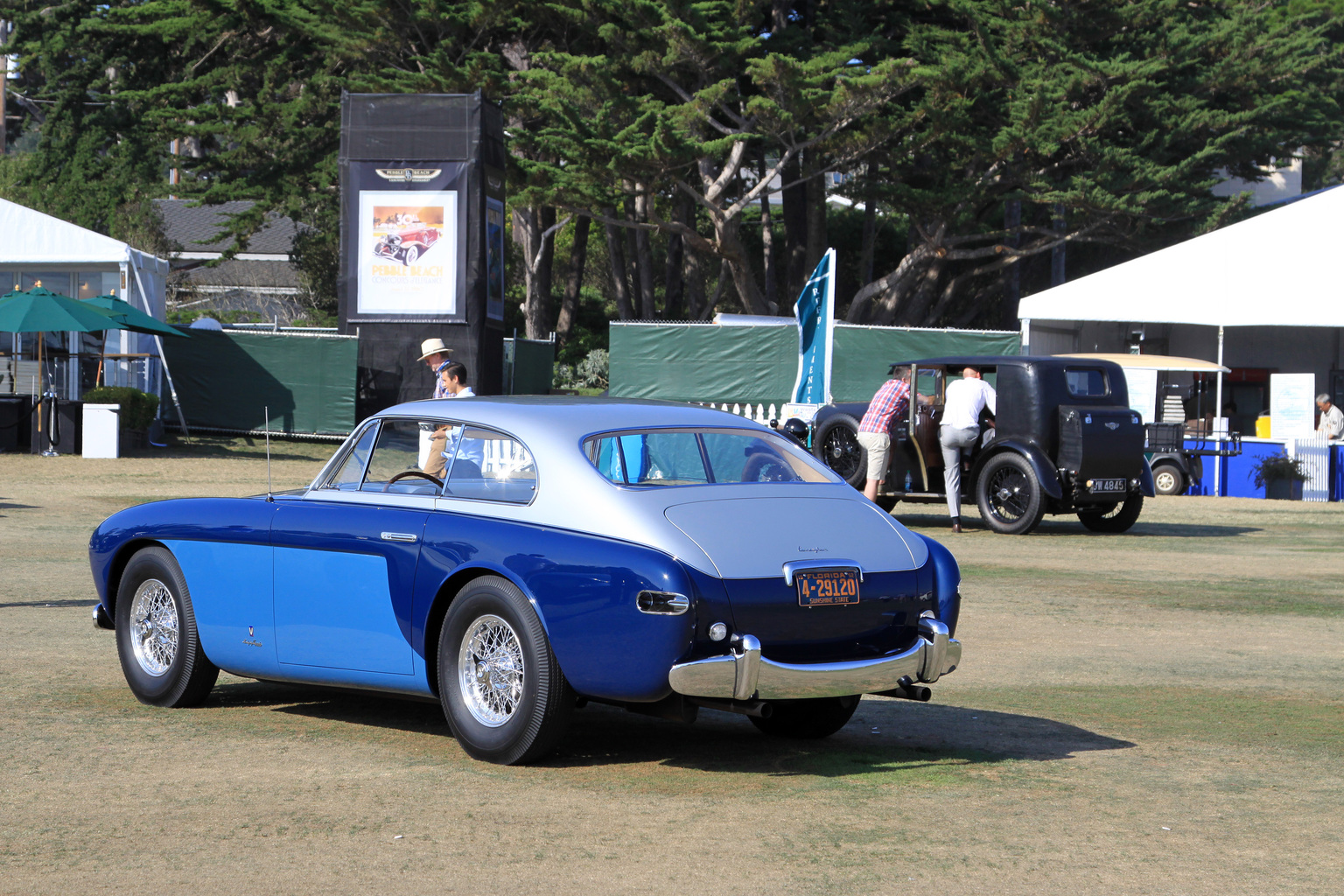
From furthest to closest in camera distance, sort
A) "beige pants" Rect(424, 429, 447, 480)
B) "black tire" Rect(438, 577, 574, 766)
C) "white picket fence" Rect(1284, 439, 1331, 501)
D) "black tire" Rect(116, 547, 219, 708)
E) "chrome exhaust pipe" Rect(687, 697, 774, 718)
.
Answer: "white picket fence" Rect(1284, 439, 1331, 501)
"black tire" Rect(116, 547, 219, 708)
"beige pants" Rect(424, 429, 447, 480)
"black tire" Rect(438, 577, 574, 766)
"chrome exhaust pipe" Rect(687, 697, 774, 718)

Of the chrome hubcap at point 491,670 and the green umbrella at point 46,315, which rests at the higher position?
the green umbrella at point 46,315

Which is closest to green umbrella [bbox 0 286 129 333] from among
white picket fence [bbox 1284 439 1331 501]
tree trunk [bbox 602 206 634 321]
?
white picket fence [bbox 1284 439 1331 501]

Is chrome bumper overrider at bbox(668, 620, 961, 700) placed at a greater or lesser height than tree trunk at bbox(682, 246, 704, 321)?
lesser

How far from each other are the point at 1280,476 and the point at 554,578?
22396 mm

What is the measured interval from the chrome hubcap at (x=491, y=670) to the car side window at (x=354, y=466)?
113 centimetres

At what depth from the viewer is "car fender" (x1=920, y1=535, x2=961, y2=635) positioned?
246 inches

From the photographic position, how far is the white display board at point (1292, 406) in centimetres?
2598

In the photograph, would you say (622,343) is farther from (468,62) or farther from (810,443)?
(810,443)

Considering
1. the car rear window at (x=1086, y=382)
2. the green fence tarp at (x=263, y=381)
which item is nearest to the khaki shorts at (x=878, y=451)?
the car rear window at (x=1086, y=382)

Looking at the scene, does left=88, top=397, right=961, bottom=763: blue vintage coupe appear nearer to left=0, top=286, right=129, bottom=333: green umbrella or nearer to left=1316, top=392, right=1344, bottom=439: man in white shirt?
left=0, top=286, right=129, bottom=333: green umbrella

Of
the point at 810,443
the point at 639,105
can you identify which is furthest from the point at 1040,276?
the point at 810,443

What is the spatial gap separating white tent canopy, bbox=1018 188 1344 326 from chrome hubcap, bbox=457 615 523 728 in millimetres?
24338

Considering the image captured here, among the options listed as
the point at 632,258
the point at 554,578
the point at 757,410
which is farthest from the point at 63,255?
the point at 632,258

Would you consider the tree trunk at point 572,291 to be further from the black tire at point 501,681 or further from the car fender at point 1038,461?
the black tire at point 501,681
